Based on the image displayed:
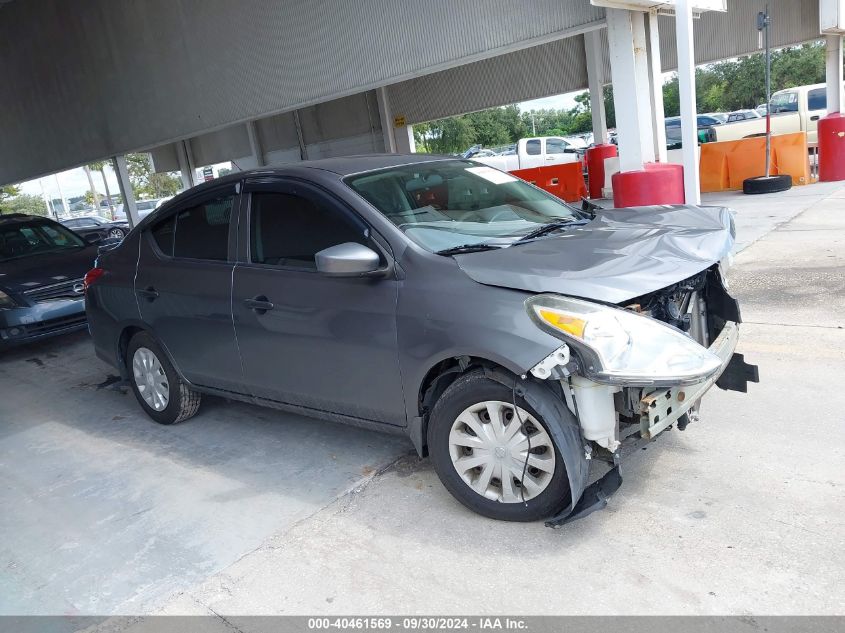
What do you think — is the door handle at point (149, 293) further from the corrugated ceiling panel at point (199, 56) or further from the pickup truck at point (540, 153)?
the pickup truck at point (540, 153)

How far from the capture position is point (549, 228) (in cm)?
393

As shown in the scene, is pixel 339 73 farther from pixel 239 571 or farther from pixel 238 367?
pixel 239 571

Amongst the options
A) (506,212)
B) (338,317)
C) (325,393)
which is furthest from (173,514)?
(506,212)

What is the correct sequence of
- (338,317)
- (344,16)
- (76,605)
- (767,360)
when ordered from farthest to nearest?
(344,16) → (767,360) → (338,317) → (76,605)

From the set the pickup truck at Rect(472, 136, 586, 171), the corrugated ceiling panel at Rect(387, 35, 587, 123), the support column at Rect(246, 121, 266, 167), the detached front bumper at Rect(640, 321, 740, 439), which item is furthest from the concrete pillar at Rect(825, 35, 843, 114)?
the support column at Rect(246, 121, 266, 167)

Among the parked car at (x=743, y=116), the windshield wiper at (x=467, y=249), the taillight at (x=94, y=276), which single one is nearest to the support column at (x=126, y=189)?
the taillight at (x=94, y=276)

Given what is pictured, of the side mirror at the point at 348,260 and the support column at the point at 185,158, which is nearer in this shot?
the side mirror at the point at 348,260

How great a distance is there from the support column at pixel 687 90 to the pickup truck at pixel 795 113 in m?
11.4

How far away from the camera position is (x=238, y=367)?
429 centimetres

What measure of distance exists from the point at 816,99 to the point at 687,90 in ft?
42.0

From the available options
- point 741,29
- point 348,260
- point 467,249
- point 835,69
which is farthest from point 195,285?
point 741,29

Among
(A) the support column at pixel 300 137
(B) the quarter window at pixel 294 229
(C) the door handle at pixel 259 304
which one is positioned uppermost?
(A) the support column at pixel 300 137

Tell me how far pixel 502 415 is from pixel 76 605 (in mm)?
2013

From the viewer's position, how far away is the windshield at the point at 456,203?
3.68 metres
